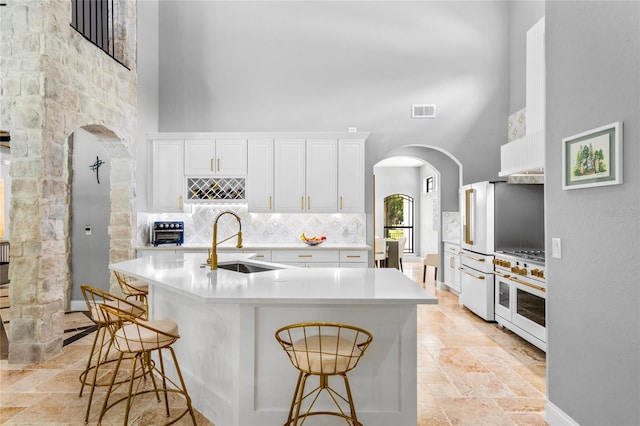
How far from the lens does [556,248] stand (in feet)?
8.03

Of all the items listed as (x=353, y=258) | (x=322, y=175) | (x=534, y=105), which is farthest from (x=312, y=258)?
(x=534, y=105)

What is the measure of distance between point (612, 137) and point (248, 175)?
14.3 ft

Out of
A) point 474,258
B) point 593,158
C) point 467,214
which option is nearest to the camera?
point 593,158

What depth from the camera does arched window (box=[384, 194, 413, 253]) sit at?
1168 centimetres

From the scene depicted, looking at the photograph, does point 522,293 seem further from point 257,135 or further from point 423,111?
point 257,135

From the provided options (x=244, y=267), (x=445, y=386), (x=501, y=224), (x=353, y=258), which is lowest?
(x=445, y=386)

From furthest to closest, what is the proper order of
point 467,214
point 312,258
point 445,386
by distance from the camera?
point 312,258 → point 467,214 → point 445,386

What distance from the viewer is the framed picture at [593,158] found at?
1.95 metres

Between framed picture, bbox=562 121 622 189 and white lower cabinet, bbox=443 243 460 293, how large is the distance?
149 inches

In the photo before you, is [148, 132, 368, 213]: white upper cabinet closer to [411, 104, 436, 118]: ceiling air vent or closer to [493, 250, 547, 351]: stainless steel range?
[411, 104, 436, 118]: ceiling air vent

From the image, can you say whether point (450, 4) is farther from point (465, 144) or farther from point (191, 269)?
point (191, 269)

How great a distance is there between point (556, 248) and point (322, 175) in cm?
347

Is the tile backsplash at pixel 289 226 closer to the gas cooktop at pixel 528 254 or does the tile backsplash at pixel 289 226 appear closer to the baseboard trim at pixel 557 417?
the gas cooktop at pixel 528 254

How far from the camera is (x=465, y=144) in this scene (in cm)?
595
